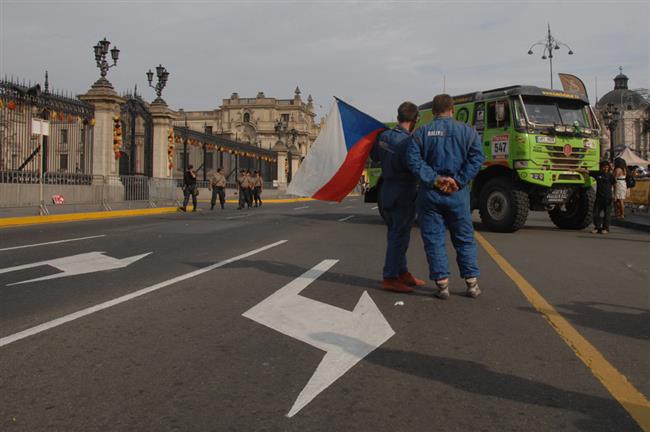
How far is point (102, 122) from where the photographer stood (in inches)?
870

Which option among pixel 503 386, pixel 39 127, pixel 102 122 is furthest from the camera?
pixel 102 122

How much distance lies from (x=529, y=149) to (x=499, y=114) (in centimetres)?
97

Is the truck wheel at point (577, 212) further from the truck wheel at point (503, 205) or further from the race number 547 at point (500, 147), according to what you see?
the race number 547 at point (500, 147)

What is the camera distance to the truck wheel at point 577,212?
13.1 metres

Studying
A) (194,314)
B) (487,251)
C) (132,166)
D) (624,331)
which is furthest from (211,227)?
(132,166)

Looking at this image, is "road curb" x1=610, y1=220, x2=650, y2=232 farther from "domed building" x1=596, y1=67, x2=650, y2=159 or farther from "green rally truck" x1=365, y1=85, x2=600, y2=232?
"domed building" x1=596, y1=67, x2=650, y2=159

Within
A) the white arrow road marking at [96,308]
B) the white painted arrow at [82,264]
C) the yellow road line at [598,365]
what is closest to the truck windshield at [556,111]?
the yellow road line at [598,365]

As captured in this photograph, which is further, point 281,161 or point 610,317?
point 281,161

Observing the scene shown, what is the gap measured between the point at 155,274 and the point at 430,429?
4.65 m

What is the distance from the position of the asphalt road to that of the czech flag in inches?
39.5

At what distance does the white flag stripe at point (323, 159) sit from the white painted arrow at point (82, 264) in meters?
2.47

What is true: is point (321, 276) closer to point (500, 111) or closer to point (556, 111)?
point (500, 111)

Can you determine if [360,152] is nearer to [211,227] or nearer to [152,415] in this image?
[152,415]

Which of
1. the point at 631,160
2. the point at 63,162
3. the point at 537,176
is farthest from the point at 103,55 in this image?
the point at 631,160
